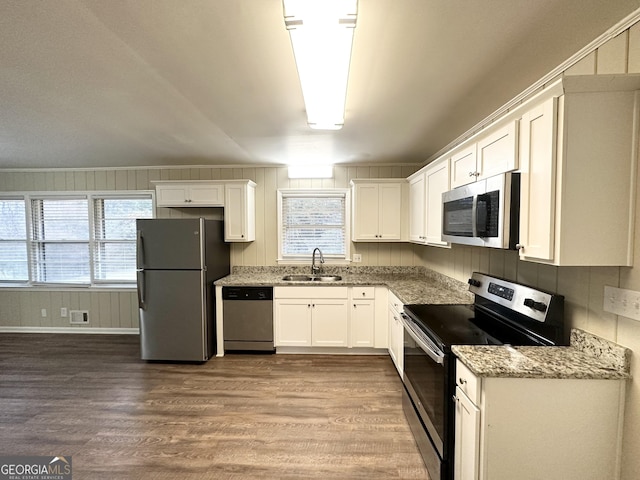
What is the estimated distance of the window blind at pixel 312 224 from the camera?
4082mm

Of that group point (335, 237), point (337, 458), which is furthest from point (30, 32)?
point (335, 237)

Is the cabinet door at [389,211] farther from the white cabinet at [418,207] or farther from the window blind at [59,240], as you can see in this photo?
the window blind at [59,240]

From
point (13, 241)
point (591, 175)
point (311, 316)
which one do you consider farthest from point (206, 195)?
point (591, 175)

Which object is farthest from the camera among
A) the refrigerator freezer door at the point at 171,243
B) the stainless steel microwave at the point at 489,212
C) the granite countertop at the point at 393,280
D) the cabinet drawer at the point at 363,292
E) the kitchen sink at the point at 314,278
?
the kitchen sink at the point at 314,278

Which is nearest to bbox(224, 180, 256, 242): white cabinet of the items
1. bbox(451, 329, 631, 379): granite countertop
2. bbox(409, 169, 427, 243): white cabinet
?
bbox(409, 169, 427, 243): white cabinet

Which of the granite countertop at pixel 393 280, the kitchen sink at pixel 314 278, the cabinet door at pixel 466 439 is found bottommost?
the cabinet door at pixel 466 439

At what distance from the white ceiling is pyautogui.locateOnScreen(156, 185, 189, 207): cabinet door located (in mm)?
877

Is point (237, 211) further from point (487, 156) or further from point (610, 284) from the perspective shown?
point (610, 284)

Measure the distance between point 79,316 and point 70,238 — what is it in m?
1.16

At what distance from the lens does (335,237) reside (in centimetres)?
409

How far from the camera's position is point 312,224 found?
409 centimetres

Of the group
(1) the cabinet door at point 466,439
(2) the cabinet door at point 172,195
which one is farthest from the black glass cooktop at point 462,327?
(2) the cabinet door at point 172,195

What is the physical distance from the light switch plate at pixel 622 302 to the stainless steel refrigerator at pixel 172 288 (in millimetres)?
3298
